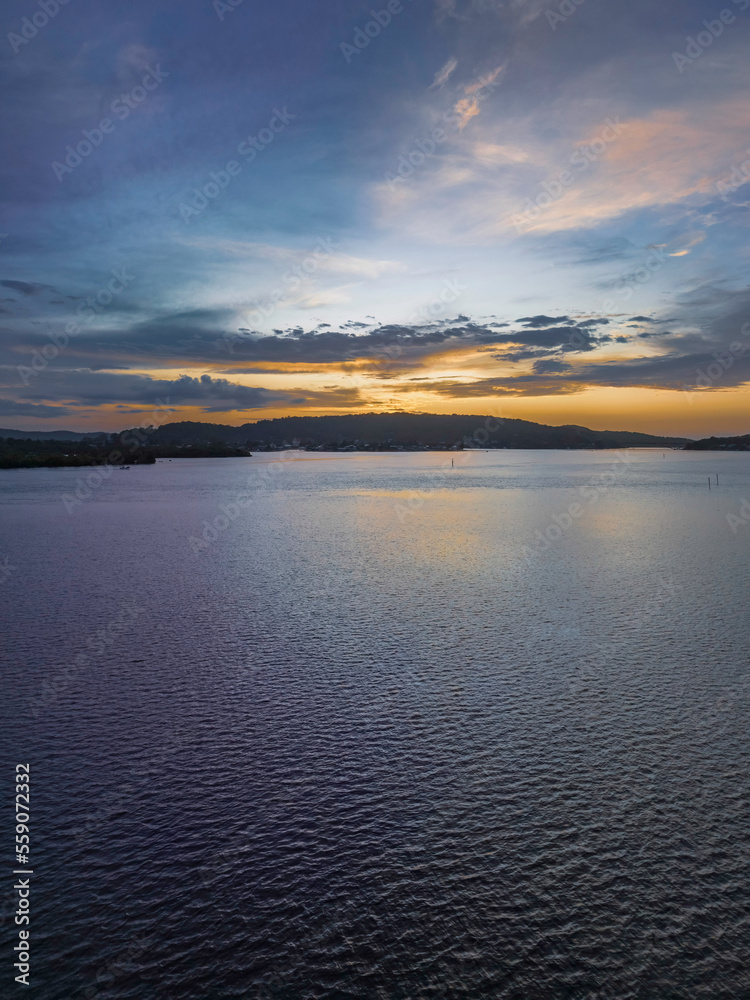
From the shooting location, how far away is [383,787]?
1520 centimetres

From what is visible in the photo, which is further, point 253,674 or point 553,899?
point 253,674

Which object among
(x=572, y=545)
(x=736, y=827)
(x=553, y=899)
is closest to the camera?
(x=553, y=899)

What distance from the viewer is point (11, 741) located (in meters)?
17.4

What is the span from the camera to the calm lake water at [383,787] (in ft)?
34.1

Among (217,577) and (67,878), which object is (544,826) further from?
(217,577)

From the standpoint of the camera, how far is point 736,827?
44.2 feet

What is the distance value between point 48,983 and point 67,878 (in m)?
2.47

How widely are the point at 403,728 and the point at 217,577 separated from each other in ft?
76.0

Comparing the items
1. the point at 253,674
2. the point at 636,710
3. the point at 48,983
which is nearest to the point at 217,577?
the point at 253,674

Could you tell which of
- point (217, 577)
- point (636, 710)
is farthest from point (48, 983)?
point (217, 577)

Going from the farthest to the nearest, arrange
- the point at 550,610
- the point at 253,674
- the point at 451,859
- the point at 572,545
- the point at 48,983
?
the point at 572,545
the point at 550,610
the point at 253,674
the point at 451,859
the point at 48,983

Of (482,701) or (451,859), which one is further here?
(482,701)

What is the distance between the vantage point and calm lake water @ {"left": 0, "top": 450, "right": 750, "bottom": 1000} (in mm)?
10391

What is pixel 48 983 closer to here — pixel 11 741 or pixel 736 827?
pixel 11 741
